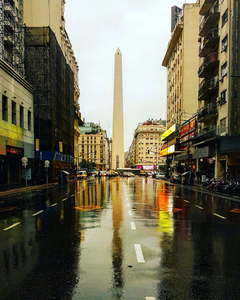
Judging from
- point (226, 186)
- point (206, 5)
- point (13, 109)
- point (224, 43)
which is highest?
point (206, 5)

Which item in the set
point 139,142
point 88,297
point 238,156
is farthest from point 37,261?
point 139,142

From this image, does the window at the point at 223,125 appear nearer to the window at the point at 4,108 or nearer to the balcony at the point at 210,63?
the balcony at the point at 210,63

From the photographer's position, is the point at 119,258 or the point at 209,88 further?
the point at 209,88

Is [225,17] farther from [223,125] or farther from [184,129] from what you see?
[184,129]

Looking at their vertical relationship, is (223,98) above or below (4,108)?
above

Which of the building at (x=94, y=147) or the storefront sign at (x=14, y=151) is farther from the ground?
the building at (x=94, y=147)

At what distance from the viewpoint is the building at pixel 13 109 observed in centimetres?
3012

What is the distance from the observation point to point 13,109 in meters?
33.3

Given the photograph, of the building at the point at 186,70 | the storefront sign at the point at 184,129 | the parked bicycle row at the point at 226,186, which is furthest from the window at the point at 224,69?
the building at the point at 186,70

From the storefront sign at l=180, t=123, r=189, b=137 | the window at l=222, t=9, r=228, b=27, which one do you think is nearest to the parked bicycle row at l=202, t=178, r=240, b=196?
the window at l=222, t=9, r=228, b=27

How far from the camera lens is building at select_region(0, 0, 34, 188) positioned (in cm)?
3012

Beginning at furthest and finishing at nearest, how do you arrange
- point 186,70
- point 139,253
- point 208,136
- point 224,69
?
point 186,70 → point 208,136 → point 224,69 → point 139,253

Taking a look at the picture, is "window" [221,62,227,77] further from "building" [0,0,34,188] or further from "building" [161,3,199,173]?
"building" [0,0,34,188]

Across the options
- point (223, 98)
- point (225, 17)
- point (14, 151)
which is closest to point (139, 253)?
point (14, 151)
